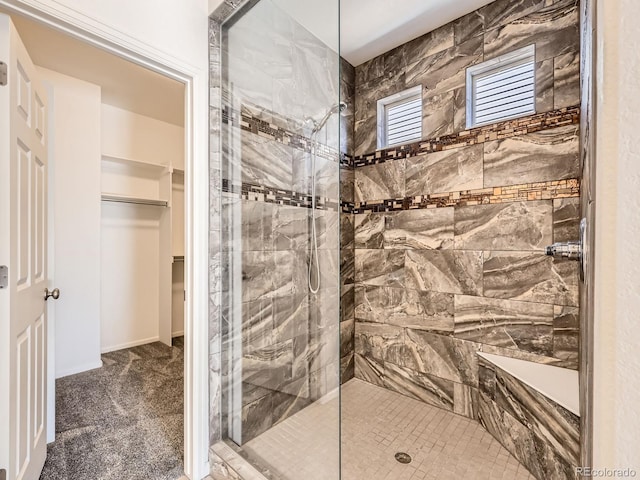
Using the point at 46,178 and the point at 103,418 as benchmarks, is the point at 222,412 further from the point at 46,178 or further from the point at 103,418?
the point at 46,178

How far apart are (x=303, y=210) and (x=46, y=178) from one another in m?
1.59

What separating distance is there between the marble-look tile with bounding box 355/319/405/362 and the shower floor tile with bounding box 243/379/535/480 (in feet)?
1.52

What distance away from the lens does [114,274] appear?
11.8ft

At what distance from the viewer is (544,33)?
2.06 metres

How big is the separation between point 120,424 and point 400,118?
3.36 metres

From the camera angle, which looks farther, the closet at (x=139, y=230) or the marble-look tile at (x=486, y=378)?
the closet at (x=139, y=230)

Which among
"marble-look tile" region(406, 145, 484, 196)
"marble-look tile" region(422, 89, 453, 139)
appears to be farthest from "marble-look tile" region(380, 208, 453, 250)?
"marble-look tile" region(422, 89, 453, 139)

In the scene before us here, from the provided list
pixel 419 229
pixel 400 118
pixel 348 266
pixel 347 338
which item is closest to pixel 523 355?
pixel 419 229

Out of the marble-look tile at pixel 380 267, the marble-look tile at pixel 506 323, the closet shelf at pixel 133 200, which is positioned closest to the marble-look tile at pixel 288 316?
the marble-look tile at pixel 380 267

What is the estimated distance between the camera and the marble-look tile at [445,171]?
2340 mm

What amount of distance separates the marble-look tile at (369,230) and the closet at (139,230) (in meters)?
2.34

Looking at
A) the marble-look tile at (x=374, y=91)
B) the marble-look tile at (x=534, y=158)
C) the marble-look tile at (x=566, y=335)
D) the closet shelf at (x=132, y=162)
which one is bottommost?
the marble-look tile at (x=566, y=335)

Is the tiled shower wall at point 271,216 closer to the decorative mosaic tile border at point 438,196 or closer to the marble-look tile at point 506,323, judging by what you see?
the decorative mosaic tile border at point 438,196

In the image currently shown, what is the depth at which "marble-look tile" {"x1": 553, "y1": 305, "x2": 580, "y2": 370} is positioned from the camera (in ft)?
6.40
